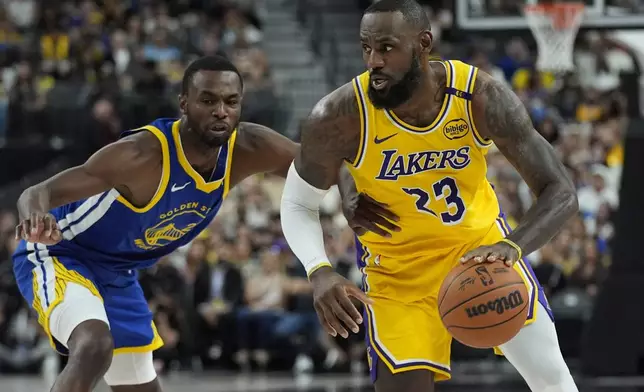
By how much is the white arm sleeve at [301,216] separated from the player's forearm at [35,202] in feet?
3.54

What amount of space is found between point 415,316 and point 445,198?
0.51m

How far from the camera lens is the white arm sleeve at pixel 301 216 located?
15.1ft

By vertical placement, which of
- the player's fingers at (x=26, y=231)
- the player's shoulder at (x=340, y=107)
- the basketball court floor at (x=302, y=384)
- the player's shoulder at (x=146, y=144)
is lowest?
the basketball court floor at (x=302, y=384)

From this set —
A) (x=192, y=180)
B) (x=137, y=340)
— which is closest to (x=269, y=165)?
(x=192, y=180)

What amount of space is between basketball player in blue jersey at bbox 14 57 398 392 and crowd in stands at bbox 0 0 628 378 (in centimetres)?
451

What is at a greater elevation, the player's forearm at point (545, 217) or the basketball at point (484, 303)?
the player's forearm at point (545, 217)

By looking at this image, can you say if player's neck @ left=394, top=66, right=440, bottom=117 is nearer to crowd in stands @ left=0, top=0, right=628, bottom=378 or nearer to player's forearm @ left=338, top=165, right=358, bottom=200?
player's forearm @ left=338, top=165, right=358, bottom=200

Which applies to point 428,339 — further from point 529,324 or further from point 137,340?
point 137,340

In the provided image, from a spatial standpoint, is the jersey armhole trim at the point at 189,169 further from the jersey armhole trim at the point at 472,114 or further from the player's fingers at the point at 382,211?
the jersey armhole trim at the point at 472,114

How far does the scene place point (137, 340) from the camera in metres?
5.54

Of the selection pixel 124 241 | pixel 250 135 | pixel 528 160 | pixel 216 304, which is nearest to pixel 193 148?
pixel 250 135

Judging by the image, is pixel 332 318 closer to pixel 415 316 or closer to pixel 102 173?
pixel 415 316

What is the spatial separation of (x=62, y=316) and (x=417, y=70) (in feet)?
6.41

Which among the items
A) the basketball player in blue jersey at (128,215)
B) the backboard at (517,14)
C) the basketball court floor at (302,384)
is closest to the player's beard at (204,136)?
the basketball player in blue jersey at (128,215)
